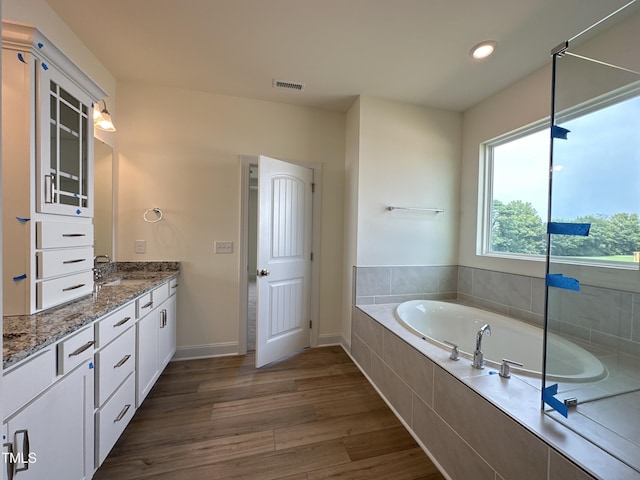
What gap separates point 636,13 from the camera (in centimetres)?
158

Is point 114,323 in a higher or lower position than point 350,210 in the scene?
lower

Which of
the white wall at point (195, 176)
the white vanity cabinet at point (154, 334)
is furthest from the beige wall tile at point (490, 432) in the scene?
the white wall at point (195, 176)

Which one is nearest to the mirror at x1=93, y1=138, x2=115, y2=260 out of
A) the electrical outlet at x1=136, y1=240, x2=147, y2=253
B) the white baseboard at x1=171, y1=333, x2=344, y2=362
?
the electrical outlet at x1=136, y1=240, x2=147, y2=253

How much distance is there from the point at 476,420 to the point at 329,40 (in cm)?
240

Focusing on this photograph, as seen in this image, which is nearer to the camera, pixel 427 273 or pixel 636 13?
pixel 636 13

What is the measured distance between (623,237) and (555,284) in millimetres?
462

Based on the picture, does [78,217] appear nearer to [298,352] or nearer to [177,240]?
[177,240]

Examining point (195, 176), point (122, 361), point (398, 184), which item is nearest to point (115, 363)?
point (122, 361)

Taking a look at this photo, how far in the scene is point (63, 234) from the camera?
1438mm

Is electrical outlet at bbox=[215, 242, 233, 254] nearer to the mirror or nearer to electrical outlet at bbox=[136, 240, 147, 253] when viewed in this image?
electrical outlet at bbox=[136, 240, 147, 253]

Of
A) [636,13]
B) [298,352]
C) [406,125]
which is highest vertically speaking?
[636,13]

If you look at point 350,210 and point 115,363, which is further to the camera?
point 350,210

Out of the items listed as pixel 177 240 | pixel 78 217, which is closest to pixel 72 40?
pixel 78 217

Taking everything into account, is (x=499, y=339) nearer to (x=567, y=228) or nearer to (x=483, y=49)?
(x=567, y=228)
